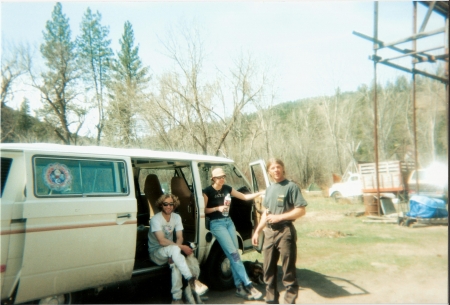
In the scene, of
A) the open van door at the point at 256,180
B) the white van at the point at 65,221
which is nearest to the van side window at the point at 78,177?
the white van at the point at 65,221

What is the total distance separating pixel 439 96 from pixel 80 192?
10.1m

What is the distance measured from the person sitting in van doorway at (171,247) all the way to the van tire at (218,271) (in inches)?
25.5

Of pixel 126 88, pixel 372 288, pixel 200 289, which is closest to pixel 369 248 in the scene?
pixel 372 288

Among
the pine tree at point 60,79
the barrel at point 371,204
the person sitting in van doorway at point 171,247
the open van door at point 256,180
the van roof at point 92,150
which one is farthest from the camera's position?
the pine tree at point 60,79

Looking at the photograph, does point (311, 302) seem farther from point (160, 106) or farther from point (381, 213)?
point (160, 106)

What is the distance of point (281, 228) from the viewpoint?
4516 millimetres

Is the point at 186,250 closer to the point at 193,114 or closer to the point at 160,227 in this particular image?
the point at 160,227

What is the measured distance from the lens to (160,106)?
1948 cm

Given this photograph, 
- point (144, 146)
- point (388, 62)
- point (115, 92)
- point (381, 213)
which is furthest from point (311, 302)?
point (115, 92)

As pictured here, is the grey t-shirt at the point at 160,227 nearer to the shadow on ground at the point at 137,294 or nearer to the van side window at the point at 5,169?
the shadow on ground at the point at 137,294

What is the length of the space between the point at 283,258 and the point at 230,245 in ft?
3.20

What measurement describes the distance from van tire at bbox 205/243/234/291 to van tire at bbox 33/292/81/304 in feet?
6.39

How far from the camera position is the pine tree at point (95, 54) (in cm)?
2842

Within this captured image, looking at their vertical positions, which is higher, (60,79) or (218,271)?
(60,79)
